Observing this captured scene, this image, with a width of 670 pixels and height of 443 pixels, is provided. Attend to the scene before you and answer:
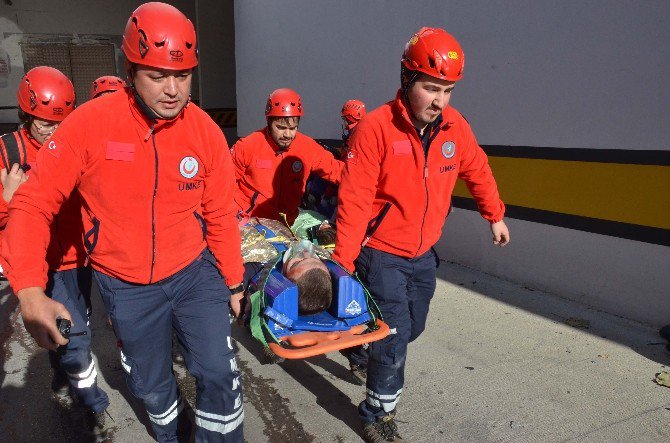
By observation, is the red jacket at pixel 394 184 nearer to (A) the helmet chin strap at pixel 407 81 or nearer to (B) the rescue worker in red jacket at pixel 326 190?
(A) the helmet chin strap at pixel 407 81

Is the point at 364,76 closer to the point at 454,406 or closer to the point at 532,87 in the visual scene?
the point at 532,87

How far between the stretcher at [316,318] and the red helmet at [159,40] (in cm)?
130

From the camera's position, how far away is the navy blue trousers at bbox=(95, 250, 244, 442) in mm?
2520

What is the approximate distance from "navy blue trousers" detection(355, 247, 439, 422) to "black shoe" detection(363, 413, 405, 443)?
4cm

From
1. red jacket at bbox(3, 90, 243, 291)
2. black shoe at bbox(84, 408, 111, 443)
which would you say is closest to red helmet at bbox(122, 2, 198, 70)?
red jacket at bbox(3, 90, 243, 291)

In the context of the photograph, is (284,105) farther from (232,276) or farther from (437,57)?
(232,276)

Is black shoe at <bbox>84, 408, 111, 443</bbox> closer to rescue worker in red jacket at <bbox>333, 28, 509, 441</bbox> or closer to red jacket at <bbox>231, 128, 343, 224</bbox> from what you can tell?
rescue worker in red jacket at <bbox>333, 28, 509, 441</bbox>

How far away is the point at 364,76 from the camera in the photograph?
833 cm

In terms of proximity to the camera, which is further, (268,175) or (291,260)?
(268,175)

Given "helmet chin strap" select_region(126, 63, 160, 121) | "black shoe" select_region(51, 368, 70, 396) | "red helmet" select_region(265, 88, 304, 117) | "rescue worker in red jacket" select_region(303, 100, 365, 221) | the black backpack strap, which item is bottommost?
"black shoe" select_region(51, 368, 70, 396)

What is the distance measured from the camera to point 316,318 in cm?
290

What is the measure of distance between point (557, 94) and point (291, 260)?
379 cm

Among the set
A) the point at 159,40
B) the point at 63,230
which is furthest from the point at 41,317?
the point at 63,230

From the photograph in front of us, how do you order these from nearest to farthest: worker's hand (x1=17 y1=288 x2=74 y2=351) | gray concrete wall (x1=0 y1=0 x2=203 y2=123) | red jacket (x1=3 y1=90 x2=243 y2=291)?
worker's hand (x1=17 y1=288 x2=74 y2=351), red jacket (x1=3 y1=90 x2=243 y2=291), gray concrete wall (x1=0 y1=0 x2=203 y2=123)
